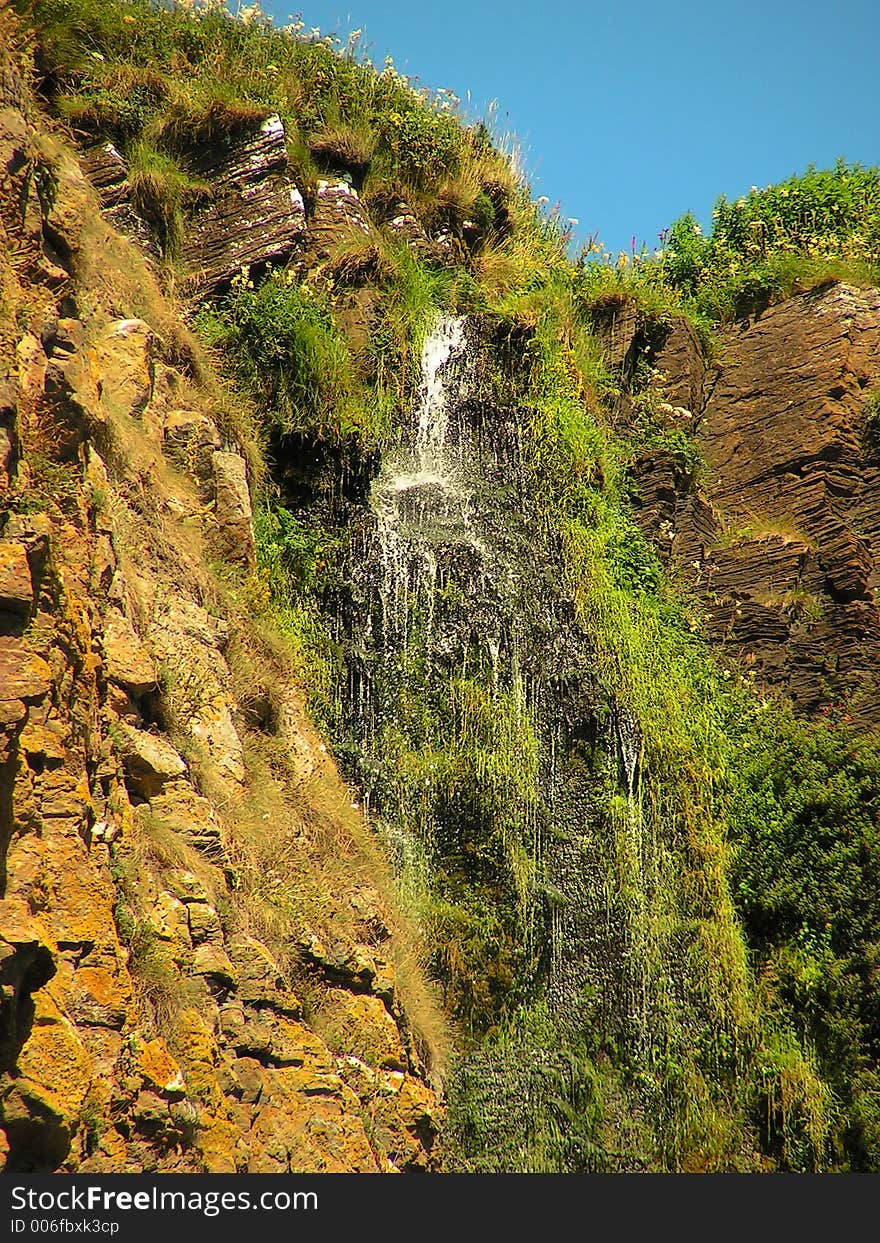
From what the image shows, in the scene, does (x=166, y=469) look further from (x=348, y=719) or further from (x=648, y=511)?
(x=648, y=511)

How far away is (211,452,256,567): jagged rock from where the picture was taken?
9367mm

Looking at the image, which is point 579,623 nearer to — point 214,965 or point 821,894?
point 821,894

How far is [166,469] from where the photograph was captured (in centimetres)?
900

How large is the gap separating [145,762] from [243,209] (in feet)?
24.9

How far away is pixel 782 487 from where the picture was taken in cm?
1234

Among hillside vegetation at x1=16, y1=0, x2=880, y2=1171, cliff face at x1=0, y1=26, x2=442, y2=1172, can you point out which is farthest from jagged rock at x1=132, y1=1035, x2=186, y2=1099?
hillside vegetation at x1=16, y1=0, x2=880, y2=1171

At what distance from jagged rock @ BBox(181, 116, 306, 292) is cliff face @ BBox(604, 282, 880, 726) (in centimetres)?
411

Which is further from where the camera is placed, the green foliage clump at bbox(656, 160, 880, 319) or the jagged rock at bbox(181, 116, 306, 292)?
the green foliage clump at bbox(656, 160, 880, 319)

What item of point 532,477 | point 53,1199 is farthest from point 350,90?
point 53,1199

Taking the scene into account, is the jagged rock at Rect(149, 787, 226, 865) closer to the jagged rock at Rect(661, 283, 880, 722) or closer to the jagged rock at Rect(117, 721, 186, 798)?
the jagged rock at Rect(117, 721, 186, 798)

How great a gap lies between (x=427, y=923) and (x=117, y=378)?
495 cm

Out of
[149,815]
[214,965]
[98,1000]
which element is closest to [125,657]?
[149,815]

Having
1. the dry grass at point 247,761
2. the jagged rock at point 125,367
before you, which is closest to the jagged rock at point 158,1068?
the dry grass at point 247,761

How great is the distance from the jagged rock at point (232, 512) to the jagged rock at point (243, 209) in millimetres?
2923
